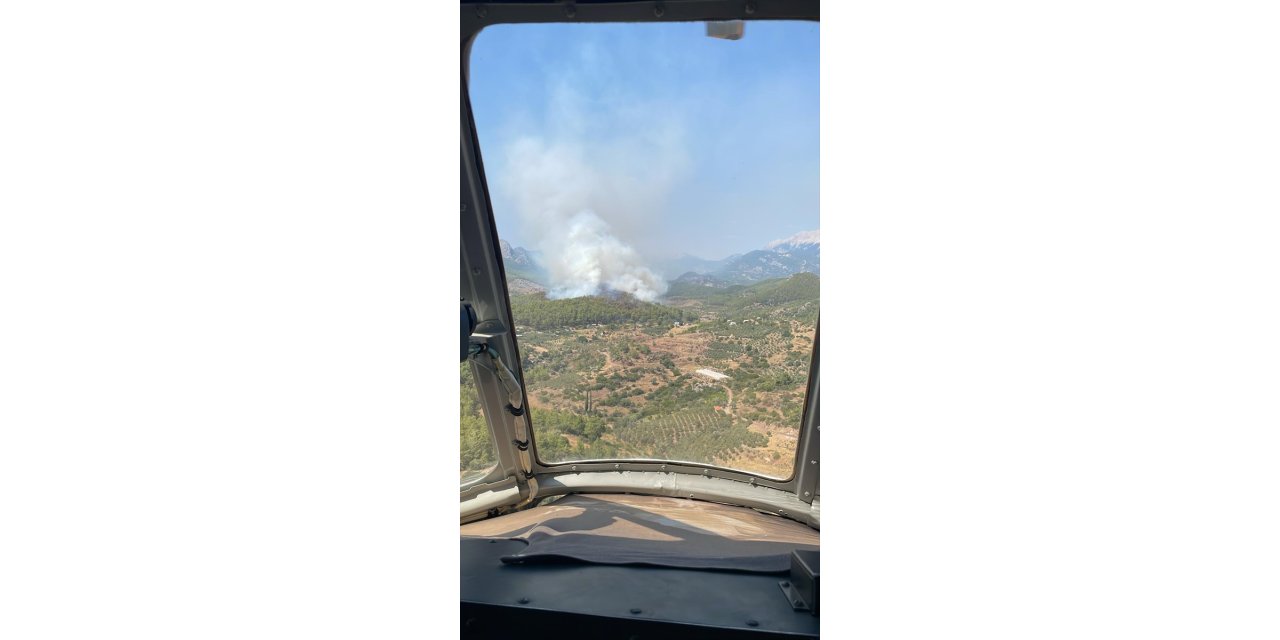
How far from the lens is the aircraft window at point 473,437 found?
5.55 ft

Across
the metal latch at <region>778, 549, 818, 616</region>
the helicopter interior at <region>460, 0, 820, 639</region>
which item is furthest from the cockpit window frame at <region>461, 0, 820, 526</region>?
the metal latch at <region>778, 549, 818, 616</region>

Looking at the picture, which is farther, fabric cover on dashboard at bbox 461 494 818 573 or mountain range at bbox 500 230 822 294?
mountain range at bbox 500 230 822 294

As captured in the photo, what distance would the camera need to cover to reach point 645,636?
80 cm

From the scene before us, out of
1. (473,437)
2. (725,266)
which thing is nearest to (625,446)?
(473,437)

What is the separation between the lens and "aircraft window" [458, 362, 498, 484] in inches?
66.6

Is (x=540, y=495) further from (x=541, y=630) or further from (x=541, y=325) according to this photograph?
(x=541, y=630)

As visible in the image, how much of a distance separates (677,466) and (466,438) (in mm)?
753

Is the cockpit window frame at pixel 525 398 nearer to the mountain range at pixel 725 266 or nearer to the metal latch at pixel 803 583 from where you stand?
the mountain range at pixel 725 266

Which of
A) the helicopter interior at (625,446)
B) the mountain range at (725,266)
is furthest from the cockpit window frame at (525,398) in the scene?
the mountain range at (725,266)

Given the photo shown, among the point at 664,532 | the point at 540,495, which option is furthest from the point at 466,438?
the point at 664,532

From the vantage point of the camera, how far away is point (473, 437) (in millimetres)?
1771

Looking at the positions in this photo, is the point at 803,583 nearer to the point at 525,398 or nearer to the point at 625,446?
the point at 525,398

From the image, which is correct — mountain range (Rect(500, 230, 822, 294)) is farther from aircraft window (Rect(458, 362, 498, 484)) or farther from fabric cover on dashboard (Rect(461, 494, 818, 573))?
fabric cover on dashboard (Rect(461, 494, 818, 573))

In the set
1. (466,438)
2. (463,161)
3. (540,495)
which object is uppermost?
(463,161)
